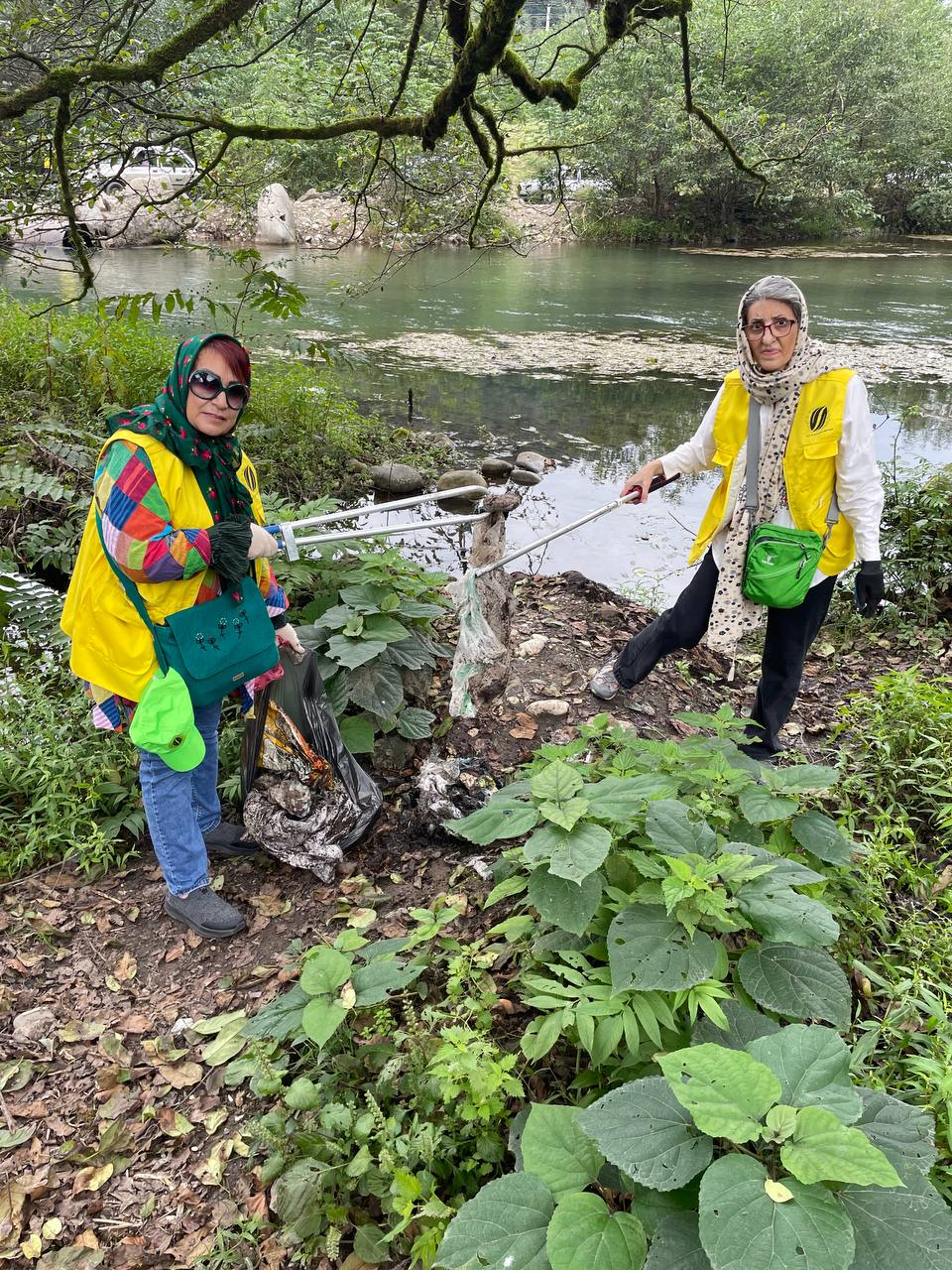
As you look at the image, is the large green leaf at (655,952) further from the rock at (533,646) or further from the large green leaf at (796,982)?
the rock at (533,646)

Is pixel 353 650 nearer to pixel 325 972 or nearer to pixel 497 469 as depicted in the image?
pixel 325 972

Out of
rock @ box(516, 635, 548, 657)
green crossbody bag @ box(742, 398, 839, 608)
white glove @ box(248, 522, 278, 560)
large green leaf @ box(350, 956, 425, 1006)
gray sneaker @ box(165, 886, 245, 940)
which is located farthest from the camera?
rock @ box(516, 635, 548, 657)

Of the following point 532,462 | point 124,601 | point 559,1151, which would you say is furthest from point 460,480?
point 559,1151

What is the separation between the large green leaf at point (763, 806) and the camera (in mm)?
1914

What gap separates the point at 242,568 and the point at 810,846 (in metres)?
1.76

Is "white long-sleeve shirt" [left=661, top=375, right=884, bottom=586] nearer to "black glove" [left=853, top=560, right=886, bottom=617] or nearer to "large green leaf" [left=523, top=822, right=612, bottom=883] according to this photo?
"black glove" [left=853, top=560, right=886, bottom=617]

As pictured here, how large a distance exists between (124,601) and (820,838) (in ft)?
6.67

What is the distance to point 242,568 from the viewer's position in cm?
229

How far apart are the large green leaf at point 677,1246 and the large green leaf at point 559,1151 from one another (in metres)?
0.15

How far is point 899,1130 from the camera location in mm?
1274

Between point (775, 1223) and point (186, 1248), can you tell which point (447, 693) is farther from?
point (775, 1223)

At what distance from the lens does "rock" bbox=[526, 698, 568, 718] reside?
11.7ft

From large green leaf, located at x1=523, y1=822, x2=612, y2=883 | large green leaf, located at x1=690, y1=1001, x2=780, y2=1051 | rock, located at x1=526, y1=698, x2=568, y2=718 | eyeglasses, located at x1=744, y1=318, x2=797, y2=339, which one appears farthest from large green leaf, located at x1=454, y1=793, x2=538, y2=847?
eyeglasses, located at x1=744, y1=318, x2=797, y2=339

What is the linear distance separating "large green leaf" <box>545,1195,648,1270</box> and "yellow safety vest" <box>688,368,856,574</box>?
2320 millimetres
